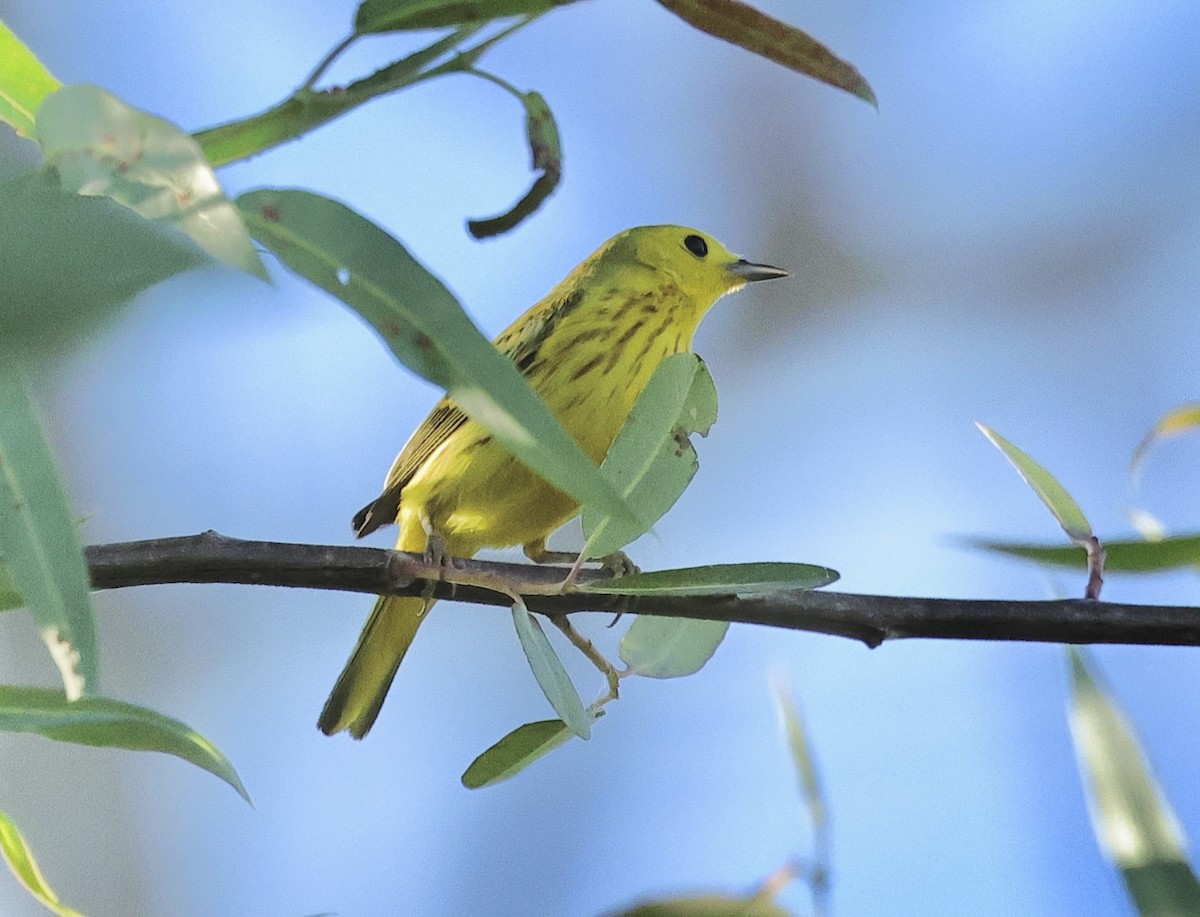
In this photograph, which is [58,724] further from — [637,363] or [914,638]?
[637,363]

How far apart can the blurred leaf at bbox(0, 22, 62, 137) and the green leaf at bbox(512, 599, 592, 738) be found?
32 cm

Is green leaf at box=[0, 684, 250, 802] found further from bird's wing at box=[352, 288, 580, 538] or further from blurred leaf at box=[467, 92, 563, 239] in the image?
bird's wing at box=[352, 288, 580, 538]

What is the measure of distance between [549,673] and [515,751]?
4.9 inches

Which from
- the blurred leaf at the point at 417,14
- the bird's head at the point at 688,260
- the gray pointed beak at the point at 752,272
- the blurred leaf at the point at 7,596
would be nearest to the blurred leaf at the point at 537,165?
the blurred leaf at the point at 417,14

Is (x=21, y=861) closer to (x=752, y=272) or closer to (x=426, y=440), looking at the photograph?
(x=426, y=440)

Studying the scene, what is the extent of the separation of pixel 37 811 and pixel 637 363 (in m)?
2.61

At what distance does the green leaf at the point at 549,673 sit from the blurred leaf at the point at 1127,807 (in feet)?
0.86

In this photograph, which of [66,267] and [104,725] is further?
[104,725]

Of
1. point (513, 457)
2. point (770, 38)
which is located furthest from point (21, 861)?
point (513, 457)

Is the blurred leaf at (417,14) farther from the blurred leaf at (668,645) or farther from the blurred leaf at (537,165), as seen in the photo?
the blurred leaf at (668,645)

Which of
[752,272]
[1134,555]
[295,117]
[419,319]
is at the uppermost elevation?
[752,272]

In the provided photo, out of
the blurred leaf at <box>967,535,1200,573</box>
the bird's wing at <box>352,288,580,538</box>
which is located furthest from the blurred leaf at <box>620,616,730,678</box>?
the bird's wing at <box>352,288,580,538</box>

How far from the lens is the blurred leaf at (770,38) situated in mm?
608

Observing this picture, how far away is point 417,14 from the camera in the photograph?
583 mm
